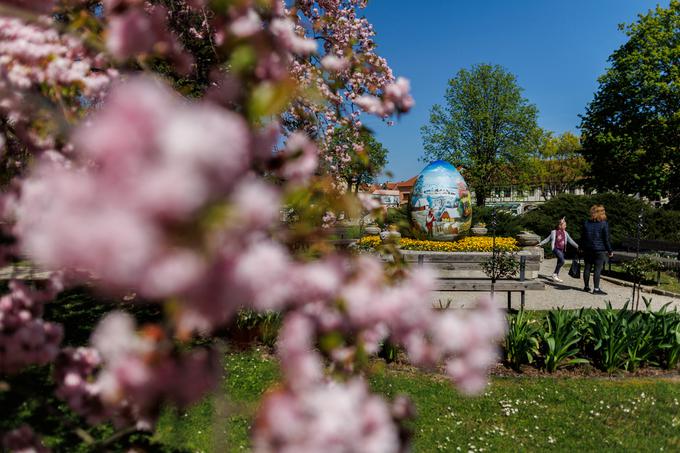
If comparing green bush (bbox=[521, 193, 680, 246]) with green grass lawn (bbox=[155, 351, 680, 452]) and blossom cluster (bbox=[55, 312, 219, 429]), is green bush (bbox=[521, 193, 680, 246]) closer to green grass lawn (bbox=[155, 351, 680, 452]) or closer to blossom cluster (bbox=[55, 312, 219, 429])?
green grass lawn (bbox=[155, 351, 680, 452])

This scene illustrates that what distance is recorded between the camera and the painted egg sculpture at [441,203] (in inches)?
544

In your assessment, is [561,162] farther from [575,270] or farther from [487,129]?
[575,270]

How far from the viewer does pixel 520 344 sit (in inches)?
230

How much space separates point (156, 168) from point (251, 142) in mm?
277

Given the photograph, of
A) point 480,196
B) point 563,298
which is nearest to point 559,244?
point 563,298

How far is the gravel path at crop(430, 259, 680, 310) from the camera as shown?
31.8ft

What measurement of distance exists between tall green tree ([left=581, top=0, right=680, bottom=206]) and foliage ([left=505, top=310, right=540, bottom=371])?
1832cm

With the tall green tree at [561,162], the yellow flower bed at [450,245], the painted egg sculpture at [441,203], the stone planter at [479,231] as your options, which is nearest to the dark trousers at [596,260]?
the yellow flower bed at [450,245]

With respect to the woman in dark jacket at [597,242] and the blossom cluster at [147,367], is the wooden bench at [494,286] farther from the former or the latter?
the blossom cluster at [147,367]

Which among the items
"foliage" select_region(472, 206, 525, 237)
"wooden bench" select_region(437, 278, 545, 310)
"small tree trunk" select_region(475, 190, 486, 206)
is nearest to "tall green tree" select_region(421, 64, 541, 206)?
"small tree trunk" select_region(475, 190, 486, 206)

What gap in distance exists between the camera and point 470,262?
41.2 feet

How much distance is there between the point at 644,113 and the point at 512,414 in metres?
21.2

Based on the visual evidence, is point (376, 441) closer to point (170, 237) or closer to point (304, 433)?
point (304, 433)

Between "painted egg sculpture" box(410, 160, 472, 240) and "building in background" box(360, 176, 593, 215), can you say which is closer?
"building in background" box(360, 176, 593, 215)
